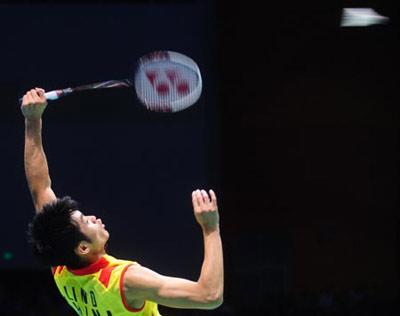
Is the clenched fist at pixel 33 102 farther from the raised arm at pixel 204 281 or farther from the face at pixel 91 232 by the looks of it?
the raised arm at pixel 204 281

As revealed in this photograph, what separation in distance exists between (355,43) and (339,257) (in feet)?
9.58

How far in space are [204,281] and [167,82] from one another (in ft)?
5.48

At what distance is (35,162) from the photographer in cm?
438

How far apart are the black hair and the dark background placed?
7.91 metres

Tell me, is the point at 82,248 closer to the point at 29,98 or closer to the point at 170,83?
the point at 29,98

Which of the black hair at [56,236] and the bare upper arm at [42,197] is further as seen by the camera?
the bare upper arm at [42,197]

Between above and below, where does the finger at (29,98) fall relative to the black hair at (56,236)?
above

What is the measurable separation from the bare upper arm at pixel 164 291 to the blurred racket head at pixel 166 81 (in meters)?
1.37

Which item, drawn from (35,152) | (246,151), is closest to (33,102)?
(35,152)

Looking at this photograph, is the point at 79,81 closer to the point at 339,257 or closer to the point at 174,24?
the point at 174,24

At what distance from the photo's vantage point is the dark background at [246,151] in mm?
11859

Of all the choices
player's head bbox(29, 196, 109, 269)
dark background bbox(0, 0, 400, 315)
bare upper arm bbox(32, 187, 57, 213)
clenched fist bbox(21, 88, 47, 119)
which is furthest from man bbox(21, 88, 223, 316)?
dark background bbox(0, 0, 400, 315)

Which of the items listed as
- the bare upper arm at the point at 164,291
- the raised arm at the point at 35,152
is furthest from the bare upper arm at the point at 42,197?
the bare upper arm at the point at 164,291

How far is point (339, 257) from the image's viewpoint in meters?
13.7
